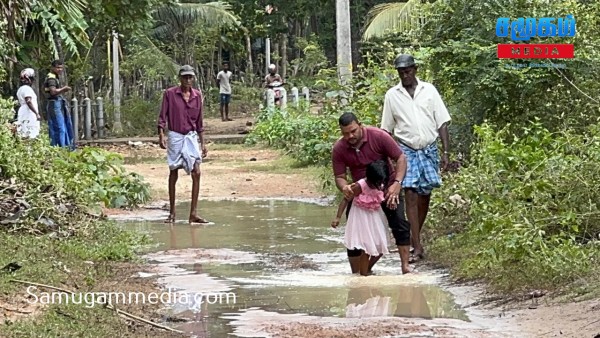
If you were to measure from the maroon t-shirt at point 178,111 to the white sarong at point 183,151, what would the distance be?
2.7 inches

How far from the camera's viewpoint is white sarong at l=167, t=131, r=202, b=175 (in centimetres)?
1209

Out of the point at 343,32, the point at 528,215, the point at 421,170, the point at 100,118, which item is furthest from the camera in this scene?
the point at 100,118

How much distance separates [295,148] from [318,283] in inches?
474

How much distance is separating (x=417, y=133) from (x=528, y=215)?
1.56 meters

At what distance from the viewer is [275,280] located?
330 inches

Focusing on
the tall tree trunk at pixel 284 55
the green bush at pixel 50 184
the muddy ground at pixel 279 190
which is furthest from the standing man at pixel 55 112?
the tall tree trunk at pixel 284 55

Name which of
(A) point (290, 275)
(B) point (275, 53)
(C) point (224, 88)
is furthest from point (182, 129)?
(B) point (275, 53)

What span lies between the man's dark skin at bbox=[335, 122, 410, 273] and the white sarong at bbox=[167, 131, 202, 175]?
3731mm

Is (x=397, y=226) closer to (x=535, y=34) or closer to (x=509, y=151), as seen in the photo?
(x=509, y=151)

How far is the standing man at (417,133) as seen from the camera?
9.23 m

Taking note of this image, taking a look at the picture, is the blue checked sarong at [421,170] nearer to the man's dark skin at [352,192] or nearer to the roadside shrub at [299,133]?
the man's dark skin at [352,192]

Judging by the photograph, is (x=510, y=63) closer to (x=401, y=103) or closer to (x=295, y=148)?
(x=401, y=103)

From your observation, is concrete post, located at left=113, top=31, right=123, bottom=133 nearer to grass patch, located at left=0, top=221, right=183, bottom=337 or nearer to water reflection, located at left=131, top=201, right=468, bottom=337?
water reflection, located at left=131, top=201, right=468, bottom=337

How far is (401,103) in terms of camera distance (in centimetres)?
934
